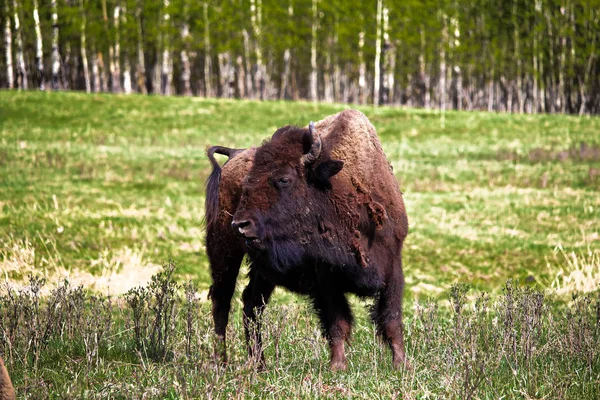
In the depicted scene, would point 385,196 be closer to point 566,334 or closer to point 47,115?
point 566,334

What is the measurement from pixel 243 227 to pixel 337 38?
2014 inches

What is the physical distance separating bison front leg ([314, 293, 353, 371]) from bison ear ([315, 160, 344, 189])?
1017 millimetres

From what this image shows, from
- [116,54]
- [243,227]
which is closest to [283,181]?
[243,227]

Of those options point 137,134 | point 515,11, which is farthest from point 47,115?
point 515,11

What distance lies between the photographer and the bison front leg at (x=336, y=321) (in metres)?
6.17

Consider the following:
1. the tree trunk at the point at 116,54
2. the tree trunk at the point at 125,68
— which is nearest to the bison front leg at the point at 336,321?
the tree trunk at the point at 125,68

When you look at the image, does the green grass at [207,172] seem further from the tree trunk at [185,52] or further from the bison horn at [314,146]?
the tree trunk at [185,52]

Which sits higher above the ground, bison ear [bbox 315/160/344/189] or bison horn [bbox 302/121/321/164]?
bison horn [bbox 302/121/321/164]

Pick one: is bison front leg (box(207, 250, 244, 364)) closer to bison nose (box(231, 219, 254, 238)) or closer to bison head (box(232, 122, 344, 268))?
bison head (box(232, 122, 344, 268))

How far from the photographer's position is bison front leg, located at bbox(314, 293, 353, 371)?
6172 millimetres

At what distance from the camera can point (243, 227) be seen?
5621mm

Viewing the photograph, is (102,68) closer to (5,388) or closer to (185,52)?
(185,52)

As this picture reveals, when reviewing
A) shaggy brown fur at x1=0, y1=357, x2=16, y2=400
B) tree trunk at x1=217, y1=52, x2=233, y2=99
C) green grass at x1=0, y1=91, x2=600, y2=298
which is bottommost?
green grass at x1=0, y1=91, x2=600, y2=298

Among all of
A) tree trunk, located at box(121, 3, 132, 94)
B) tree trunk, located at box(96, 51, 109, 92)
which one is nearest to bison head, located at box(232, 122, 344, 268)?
tree trunk, located at box(121, 3, 132, 94)
